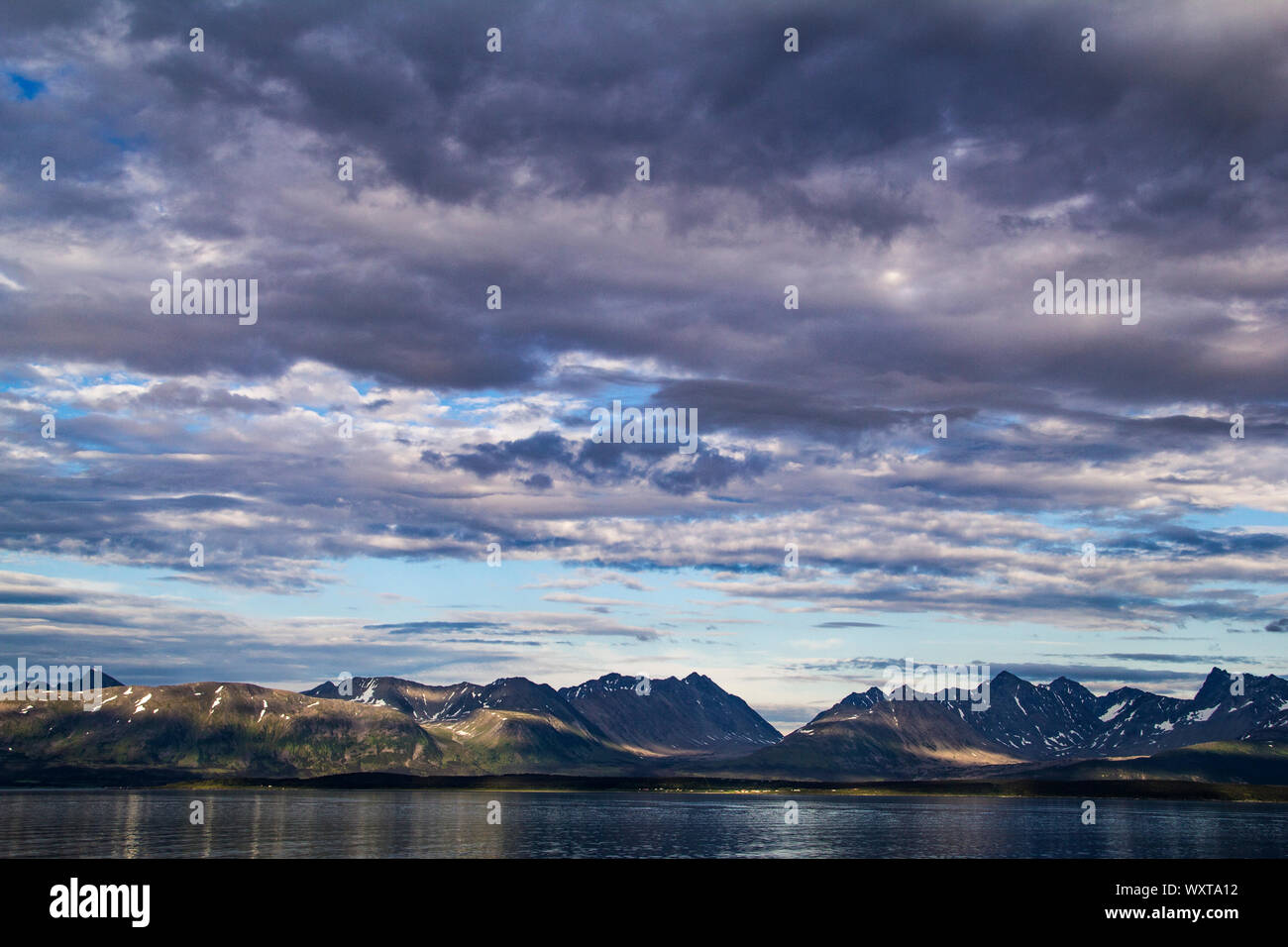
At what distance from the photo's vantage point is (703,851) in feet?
497

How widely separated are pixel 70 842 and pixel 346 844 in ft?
146
